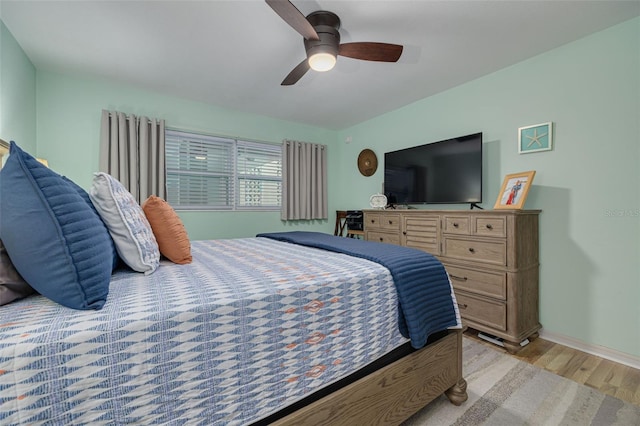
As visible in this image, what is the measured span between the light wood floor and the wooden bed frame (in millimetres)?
904

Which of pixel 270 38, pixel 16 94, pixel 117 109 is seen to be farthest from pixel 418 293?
pixel 117 109

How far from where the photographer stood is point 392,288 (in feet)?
4.17

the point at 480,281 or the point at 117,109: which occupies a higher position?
the point at 117,109

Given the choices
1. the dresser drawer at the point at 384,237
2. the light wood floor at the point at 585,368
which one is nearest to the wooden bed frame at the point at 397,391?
the light wood floor at the point at 585,368

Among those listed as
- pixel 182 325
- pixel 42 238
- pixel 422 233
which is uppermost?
pixel 42 238

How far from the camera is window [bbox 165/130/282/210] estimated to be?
3404 mm

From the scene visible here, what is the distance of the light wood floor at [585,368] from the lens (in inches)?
65.9

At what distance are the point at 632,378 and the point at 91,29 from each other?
4444 millimetres

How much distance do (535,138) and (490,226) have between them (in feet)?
3.00

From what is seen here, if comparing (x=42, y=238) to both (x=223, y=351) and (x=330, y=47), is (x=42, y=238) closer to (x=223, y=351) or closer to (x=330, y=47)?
(x=223, y=351)

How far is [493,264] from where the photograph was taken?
7.35 ft

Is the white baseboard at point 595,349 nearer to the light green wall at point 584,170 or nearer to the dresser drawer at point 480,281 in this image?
the light green wall at point 584,170

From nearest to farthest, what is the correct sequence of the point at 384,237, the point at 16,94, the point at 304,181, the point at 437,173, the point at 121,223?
1. the point at 121,223
2. the point at 16,94
3. the point at 437,173
4. the point at 384,237
5. the point at 304,181

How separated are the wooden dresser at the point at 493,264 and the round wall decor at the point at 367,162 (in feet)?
4.80
